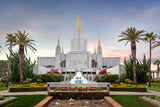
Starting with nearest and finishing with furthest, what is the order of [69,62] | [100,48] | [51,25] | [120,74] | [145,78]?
1. [51,25]
2. [145,78]
3. [120,74]
4. [69,62]
5. [100,48]

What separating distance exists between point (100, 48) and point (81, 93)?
257 ft

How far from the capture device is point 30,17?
1680 cm

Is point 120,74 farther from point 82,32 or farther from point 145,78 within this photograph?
point 82,32

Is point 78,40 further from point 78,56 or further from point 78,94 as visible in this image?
point 78,94

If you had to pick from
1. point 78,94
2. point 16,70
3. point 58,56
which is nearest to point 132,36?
point 78,94

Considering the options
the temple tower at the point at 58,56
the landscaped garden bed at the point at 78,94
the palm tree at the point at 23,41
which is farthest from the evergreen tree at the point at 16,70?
the temple tower at the point at 58,56

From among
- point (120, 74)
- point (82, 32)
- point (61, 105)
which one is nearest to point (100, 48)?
point (82, 32)

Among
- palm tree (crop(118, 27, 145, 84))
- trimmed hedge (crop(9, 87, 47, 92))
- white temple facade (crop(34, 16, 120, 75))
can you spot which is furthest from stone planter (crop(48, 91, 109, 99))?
white temple facade (crop(34, 16, 120, 75))

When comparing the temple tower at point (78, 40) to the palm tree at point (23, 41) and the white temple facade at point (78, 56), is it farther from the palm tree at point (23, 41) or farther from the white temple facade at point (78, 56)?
the palm tree at point (23, 41)

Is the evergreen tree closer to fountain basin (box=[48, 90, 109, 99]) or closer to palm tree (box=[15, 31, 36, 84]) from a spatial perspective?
palm tree (box=[15, 31, 36, 84])

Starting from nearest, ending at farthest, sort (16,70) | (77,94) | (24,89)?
(77,94) < (24,89) < (16,70)

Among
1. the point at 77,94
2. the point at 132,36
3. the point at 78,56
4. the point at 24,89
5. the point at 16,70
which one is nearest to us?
the point at 77,94

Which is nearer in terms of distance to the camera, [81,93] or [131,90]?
[81,93]

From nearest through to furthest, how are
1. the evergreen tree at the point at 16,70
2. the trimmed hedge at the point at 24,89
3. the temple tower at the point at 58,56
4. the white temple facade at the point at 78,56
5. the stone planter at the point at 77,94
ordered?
the stone planter at the point at 77,94, the trimmed hedge at the point at 24,89, the evergreen tree at the point at 16,70, the white temple facade at the point at 78,56, the temple tower at the point at 58,56
